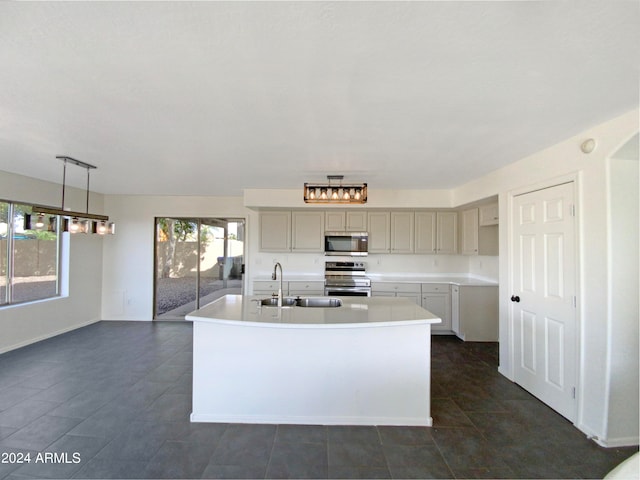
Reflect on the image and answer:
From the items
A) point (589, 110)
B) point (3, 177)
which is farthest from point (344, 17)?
point (3, 177)

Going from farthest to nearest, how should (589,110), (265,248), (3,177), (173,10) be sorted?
1. (265,248)
2. (3,177)
3. (589,110)
4. (173,10)

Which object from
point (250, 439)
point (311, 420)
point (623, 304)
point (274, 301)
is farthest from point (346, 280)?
point (623, 304)

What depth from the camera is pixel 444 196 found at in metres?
4.59

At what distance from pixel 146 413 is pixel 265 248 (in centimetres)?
297

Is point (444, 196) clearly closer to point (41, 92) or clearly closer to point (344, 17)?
point (344, 17)

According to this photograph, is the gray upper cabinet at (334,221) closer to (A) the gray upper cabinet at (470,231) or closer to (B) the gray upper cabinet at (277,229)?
(B) the gray upper cabinet at (277,229)

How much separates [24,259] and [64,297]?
837 millimetres

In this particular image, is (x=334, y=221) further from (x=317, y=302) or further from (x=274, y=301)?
(x=274, y=301)

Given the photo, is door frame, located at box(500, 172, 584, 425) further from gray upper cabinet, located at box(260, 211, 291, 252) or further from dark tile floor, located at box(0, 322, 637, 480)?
gray upper cabinet, located at box(260, 211, 291, 252)

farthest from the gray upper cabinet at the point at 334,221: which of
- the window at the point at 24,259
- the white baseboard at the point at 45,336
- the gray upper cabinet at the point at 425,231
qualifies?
the white baseboard at the point at 45,336

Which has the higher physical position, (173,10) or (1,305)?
(173,10)

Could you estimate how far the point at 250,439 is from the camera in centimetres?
212

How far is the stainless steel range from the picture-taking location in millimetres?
4758

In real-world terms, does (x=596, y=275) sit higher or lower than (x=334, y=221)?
lower
